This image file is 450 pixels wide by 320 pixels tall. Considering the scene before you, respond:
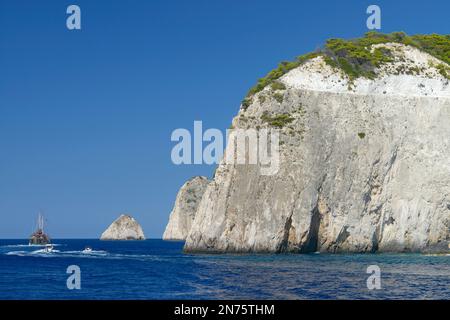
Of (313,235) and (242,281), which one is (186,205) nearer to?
(313,235)

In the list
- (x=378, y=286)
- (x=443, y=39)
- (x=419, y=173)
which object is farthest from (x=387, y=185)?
(x=378, y=286)

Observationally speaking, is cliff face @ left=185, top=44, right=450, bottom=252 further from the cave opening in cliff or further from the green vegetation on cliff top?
the green vegetation on cliff top

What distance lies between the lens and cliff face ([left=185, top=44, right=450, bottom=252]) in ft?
241

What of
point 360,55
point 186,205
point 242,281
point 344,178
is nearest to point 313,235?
point 344,178

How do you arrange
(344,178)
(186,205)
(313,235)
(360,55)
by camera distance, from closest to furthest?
(313,235) → (344,178) → (360,55) → (186,205)

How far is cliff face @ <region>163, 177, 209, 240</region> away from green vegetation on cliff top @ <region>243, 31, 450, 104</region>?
9253 centimetres

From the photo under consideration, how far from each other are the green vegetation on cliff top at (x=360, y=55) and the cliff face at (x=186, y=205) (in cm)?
9253

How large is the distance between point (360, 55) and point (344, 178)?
19.1 metres

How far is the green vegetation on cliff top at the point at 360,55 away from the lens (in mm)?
83188

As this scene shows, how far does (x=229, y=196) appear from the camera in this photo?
77.6 m

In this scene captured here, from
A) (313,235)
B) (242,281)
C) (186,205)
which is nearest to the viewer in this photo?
(242,281)

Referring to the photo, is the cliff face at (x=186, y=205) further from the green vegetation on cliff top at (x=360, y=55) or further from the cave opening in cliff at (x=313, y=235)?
the cave opening in cliff at (x=313, y=235)

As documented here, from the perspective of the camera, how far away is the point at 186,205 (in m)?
179
